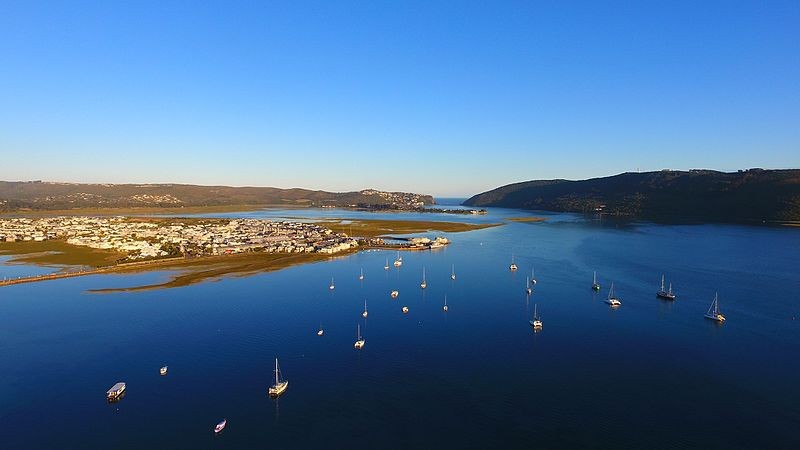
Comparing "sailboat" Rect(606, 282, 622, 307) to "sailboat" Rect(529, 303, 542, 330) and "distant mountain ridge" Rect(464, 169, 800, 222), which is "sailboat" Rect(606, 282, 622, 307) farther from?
"distant mountain ridge" Rect(464, 169, 800, 222)

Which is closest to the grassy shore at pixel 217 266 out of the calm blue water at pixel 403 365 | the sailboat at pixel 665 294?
the calm blue water at pixel 403 365

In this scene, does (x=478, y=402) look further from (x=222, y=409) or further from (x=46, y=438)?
(x=46, y=438)

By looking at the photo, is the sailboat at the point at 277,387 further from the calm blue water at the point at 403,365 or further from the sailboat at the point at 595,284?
the sailboat at the point at 595,284

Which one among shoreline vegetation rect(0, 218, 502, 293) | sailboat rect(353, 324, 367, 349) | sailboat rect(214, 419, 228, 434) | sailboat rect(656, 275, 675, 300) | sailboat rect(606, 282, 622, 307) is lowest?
sailboat rect(214, 419, 228, 434)

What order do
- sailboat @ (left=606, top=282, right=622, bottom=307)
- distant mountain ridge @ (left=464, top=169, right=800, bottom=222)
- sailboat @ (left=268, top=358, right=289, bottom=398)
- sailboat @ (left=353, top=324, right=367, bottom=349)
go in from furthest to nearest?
distant mountain ridge @ (left=464, top=169, right=800, bottom=222), sailboat @ (left=606, top=282, right=622, bottom=307), sailboat @ (left=353, top=324, right=367, bottom=349), sailboat @ (left=268, top=358, right=289, bottom=398)

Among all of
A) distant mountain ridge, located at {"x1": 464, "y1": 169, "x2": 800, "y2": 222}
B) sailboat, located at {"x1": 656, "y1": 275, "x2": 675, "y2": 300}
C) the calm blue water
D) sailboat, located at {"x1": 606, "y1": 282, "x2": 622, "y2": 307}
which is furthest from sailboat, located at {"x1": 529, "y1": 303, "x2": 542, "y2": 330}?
distant mountain ridge, located at {"x1": 464, "y1": 169, "x2": 800, "y2": 222}

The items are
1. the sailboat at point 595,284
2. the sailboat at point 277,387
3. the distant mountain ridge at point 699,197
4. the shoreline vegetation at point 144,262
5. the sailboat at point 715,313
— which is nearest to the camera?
the sailboat at point 277,387
